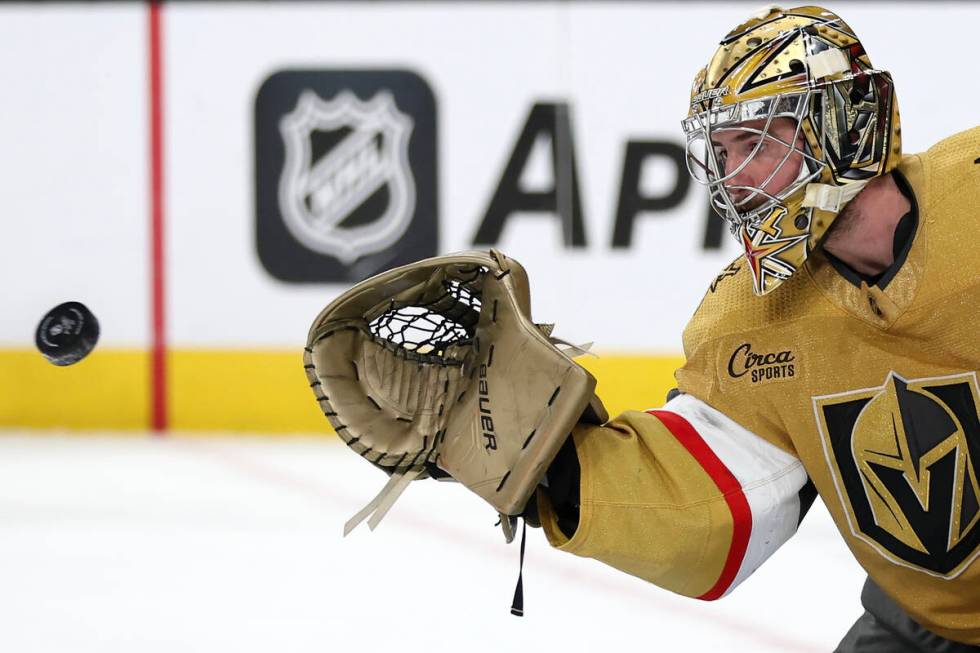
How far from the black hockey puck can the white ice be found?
36.6 inches

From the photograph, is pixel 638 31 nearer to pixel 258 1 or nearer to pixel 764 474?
pixel 258 1

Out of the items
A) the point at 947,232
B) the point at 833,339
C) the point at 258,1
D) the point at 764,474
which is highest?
the point at 258,1

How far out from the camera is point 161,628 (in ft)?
7.97

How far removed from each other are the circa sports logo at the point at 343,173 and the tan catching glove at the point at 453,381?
9.90 feet

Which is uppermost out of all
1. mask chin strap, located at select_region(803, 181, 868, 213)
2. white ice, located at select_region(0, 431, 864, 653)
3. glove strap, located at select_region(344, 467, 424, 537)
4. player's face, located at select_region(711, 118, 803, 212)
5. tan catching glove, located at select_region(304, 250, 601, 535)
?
player's face, located at select_region(711, 118, 803, 212)

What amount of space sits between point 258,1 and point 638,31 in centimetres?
139

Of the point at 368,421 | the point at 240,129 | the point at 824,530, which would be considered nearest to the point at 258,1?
the point at 240,129

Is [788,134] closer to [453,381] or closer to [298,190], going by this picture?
[453,381]

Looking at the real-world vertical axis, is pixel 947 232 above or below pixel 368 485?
above

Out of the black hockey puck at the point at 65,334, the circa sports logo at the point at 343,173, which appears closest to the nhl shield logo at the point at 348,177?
the circa sports logo at the point at 343,173

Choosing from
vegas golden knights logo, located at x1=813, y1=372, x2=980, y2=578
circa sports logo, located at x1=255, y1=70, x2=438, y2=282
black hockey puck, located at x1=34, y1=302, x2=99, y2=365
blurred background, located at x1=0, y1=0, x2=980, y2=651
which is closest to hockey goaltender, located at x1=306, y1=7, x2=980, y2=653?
vegas golden knights logo, located at x1=813, y1=372, x2=980, y2=578

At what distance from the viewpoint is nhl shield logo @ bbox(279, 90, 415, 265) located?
15.0ft

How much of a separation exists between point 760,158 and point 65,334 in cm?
86

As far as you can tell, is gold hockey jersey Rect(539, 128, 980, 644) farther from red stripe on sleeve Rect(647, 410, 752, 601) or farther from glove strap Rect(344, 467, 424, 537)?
glove strap Rect(344, 467, 424, 537)
